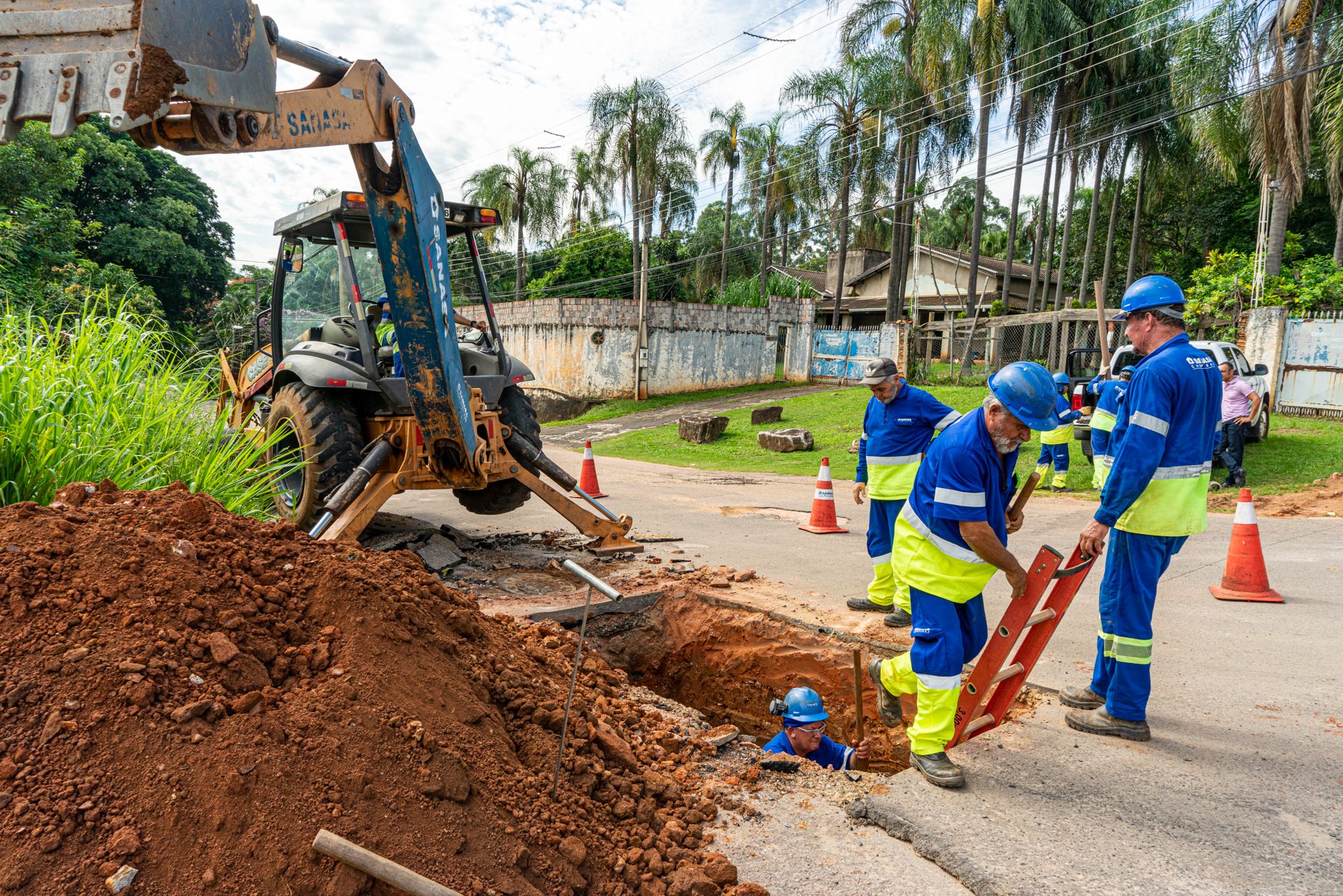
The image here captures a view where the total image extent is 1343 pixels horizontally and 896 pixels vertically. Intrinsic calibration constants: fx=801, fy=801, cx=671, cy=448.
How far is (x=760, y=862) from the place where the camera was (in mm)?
2705

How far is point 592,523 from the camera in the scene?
6656mm

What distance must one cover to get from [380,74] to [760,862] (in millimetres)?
3876

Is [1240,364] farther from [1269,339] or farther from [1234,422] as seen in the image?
[1269,339]

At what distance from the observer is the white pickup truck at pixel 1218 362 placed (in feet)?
35.3

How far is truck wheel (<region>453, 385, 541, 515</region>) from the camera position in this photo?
6910mm

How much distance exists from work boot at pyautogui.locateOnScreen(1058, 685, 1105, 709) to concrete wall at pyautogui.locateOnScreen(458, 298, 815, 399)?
21.0 metres

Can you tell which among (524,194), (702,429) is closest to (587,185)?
(524,194)

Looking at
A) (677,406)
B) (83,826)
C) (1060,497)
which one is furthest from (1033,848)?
(677,406)

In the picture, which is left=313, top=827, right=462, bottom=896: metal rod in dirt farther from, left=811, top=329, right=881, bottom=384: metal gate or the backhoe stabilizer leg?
left=811, top=329, right=881, bottom=384: metal gate

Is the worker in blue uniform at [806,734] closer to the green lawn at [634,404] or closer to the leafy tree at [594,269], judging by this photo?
the green lawn at [634,404]

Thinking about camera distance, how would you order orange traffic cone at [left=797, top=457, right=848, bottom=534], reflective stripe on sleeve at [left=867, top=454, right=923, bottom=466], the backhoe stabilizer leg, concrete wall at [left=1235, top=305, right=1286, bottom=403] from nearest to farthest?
1. reflective stripe on sleeve at [left=867, top=454, right=923, bottom=466]
2. the backhoe stabilizer leg
3. orange traffic cone at [left=797, top=457, right=848, bottom=534]
4. concrete wall at [left=1235, top=305, right=1286, bottom=403]

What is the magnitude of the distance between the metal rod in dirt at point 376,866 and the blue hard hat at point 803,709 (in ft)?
7.65

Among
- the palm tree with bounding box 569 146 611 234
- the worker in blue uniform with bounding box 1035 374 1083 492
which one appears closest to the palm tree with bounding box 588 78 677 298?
the palm tree with bounding box 569 146 611 234

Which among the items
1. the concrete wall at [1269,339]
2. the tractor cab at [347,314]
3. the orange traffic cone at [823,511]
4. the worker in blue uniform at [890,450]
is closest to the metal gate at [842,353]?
the concrete wall at [1269,339]
